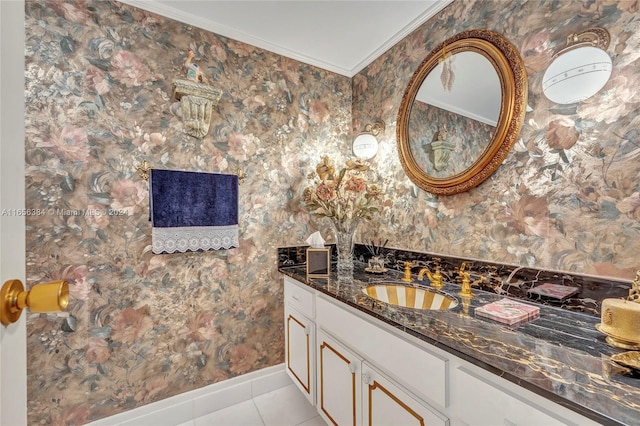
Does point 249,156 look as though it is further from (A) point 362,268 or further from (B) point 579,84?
(B) point 579,84

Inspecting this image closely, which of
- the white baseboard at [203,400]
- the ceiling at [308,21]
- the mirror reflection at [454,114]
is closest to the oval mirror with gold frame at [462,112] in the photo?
the mirror reflection at [454,114]

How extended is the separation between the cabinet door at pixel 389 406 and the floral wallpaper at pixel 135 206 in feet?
3.20

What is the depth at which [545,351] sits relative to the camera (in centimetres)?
76

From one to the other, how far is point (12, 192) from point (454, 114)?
1.73 metres

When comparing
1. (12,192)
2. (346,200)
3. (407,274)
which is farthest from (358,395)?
(12,192)

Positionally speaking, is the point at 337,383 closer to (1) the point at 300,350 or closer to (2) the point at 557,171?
(1) the point at 300,350

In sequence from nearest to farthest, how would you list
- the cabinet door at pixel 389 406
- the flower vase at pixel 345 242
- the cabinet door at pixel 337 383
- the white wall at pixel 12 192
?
the white wall at pixel 12 192, the cabinet door at pixel 389 406, the cabinet door at pixel 337 383, the flower vase at pixel 345 242

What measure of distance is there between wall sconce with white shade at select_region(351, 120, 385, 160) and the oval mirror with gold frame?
0.75ft

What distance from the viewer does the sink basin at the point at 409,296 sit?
1.30 meters

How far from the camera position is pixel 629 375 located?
0.64m

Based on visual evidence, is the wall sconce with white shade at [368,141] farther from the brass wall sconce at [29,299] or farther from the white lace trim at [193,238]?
the brass wall sconce at [29,299]

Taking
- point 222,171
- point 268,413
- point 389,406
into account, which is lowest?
point 268,413

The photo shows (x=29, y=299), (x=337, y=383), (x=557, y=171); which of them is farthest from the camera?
(x=337, y=383)

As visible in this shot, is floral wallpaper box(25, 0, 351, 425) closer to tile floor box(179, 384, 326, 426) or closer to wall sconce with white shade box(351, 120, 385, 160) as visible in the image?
tile floor box(179, 384, 326, 426)
